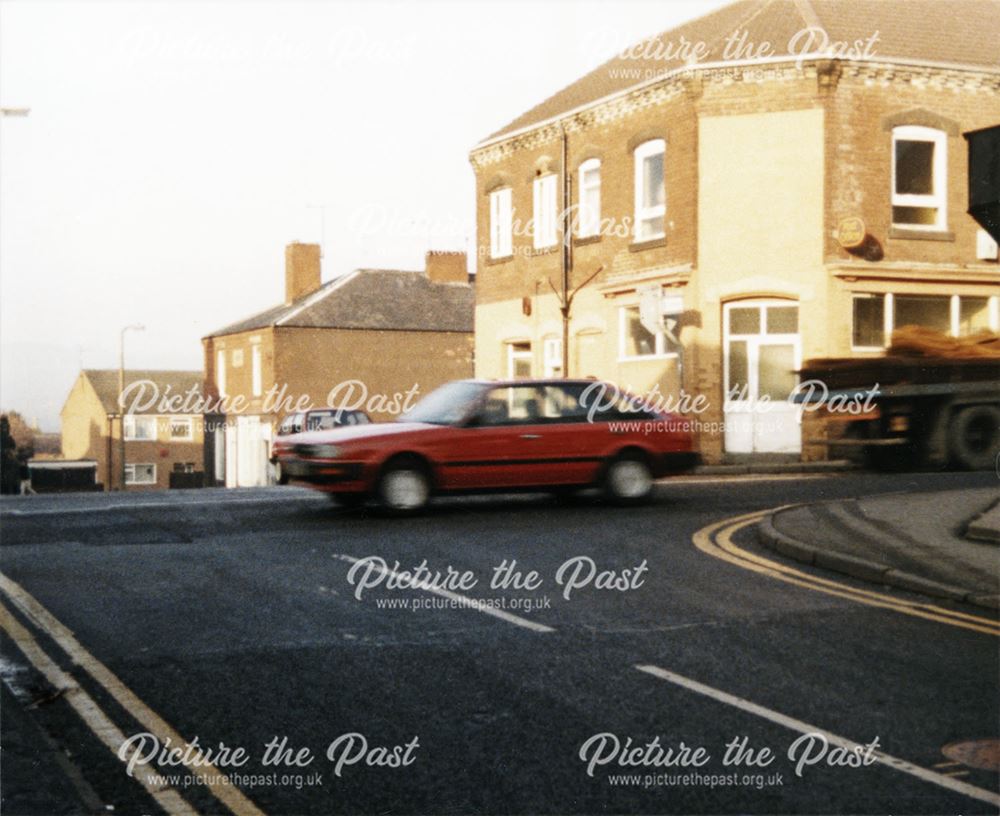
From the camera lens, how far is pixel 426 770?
5422 mm

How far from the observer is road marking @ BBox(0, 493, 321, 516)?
1552 cm

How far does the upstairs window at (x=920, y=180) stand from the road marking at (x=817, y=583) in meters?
14.8

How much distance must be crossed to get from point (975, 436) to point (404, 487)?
9.30m

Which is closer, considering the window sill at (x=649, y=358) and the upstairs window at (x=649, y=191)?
the window sill at (x=649, y=358)

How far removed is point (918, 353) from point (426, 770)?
49.3ft

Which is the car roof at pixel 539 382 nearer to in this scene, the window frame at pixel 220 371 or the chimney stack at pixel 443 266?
the chimney stack at pixel 443 266

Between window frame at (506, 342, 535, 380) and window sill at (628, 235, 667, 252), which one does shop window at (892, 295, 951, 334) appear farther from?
window frame at (506, 342, 535, 380)

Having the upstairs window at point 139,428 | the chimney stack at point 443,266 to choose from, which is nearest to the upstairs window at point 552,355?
the chimney stack at point 443,266

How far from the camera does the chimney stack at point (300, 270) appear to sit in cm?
5700

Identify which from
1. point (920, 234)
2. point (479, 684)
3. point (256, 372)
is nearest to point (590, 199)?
point (920, 234)

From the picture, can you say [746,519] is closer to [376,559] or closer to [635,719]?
[376,559]

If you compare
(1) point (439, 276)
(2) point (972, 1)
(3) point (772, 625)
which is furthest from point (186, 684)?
(1) point (439, 276)

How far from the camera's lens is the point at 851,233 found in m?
24.7

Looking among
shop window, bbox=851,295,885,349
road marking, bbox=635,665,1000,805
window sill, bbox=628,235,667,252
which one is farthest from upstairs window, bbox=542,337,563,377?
road marking, bbox=635,665,1000,805
